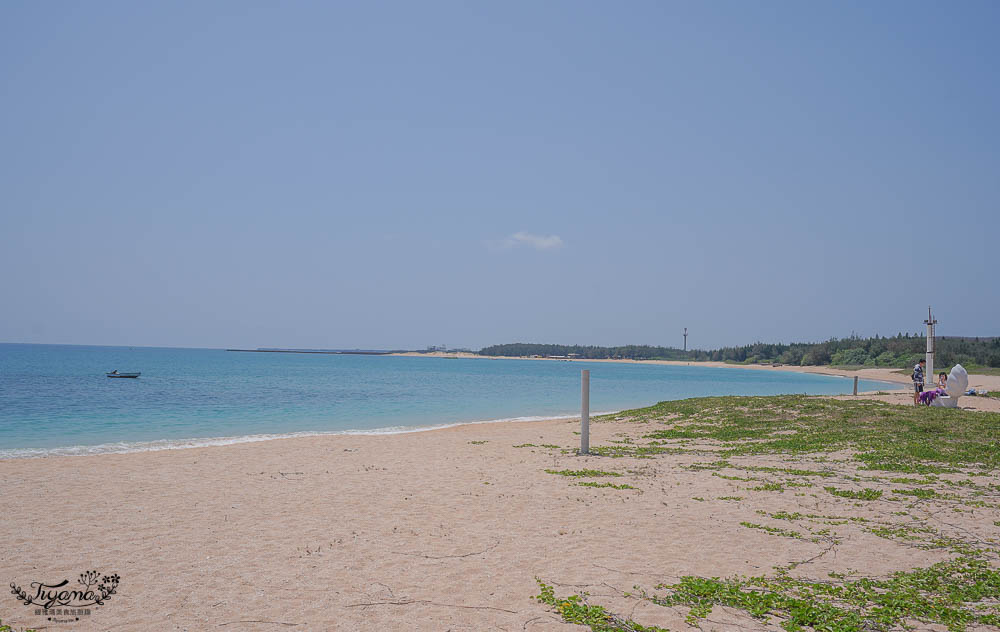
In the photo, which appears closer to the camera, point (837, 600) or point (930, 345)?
point (837, 600)

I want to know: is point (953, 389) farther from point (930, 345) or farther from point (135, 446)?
point (135, 446)

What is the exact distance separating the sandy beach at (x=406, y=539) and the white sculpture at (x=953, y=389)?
11.5 metres

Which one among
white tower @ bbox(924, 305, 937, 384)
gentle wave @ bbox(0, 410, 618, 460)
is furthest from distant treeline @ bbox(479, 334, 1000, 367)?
gentle wave @ bbox(0, 410, 618, 460)

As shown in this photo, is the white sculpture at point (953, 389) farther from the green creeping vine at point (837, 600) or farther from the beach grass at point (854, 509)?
the green creeping vine at point (837, 600)

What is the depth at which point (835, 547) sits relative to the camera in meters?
6.24

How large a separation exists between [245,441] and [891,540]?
15.5 metres

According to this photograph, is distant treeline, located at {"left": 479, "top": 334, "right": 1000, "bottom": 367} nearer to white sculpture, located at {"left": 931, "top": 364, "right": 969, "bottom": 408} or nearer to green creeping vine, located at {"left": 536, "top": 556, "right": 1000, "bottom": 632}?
white sculpture, located at {"left": 931, "top": 364, "right": 969, "bottom": 408}

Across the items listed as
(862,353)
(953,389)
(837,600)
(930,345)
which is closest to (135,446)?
(837,600)

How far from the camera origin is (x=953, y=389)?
19.5 metres

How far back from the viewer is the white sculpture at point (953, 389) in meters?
19.3

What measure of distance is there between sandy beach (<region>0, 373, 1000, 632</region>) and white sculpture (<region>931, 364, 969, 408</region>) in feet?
37.7

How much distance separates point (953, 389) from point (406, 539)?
19.8 metres

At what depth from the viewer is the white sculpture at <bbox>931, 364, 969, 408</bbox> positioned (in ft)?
63.3

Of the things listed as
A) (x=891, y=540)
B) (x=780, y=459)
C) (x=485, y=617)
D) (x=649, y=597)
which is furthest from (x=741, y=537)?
(x=780, y=459)
